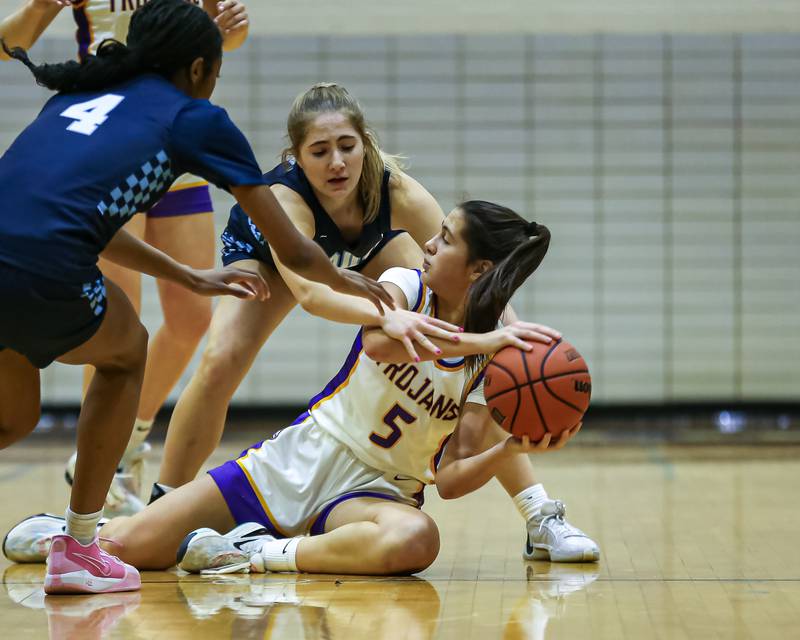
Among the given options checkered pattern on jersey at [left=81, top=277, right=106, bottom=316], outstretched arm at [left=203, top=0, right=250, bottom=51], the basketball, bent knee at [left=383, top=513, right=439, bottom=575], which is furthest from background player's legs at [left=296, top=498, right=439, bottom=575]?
outstretched arm at [left=203, top=0, right=250, bottom=51]

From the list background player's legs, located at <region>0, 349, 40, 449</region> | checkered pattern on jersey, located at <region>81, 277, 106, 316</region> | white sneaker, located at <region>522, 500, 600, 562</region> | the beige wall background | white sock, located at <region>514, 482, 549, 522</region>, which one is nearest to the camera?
checkered pattern on jersey, located at <region>81, 277, 106, 316</region>

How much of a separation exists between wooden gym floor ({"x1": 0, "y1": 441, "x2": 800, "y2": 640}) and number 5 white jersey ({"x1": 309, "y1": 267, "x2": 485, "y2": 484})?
347 mm

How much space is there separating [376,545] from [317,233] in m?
1.22

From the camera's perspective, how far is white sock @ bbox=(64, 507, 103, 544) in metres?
2.99

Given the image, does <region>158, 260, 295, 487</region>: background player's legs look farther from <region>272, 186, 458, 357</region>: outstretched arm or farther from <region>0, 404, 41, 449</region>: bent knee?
<region>0, 404, 41, 449</region>: bent knee

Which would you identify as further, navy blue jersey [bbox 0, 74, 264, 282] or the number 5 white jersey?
the number 5 white jersey

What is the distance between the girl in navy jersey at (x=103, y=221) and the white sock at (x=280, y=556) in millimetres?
412

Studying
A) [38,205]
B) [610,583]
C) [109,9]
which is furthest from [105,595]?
[109,9]

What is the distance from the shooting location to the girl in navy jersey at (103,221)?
8.54ft

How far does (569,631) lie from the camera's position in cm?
258

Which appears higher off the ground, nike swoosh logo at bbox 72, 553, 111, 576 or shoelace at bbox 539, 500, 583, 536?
nike swoosh logo at bbox 72, 553, 111, 576

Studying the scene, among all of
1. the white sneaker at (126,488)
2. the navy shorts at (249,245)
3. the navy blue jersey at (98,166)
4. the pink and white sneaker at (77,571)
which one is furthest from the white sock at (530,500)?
the navy blue jersey at (98,166)

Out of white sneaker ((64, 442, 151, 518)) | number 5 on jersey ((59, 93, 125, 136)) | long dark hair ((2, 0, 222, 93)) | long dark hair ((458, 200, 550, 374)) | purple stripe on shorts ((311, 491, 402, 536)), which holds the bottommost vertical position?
white sneaker ((64, 442, 151, 518))

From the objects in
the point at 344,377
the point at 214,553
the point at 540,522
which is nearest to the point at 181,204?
the point at 344,377
